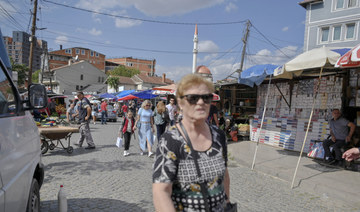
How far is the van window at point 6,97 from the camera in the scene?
88.0 inches

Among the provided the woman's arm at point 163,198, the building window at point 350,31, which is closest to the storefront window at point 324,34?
the building window at point 350,31

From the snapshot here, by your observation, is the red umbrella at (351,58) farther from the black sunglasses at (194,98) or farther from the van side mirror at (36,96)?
the van side mirror at (36,96)

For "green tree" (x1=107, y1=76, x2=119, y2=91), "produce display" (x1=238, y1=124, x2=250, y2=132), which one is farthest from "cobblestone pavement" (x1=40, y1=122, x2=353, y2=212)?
"green tree" (x1=107, y1=76, x2=119, y2=91)

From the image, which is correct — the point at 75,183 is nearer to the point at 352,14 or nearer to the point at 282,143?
the point at 282,143

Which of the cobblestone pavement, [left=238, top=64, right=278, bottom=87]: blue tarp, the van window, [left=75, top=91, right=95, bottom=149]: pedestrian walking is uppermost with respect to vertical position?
[left=238, top=64, right=278, bottom=87]: blue tarp

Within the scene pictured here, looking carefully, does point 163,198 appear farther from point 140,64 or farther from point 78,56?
point 140,64

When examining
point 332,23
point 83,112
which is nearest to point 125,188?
point 83,112

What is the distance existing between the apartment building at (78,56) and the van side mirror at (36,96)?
83823 mm

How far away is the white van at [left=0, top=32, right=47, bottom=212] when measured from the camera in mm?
1859

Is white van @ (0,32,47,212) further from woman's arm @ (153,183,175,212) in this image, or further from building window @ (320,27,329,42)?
building window @ (320,27,329,42)

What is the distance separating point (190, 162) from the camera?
5.45 ft

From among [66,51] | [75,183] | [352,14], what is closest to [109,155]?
[75,183]

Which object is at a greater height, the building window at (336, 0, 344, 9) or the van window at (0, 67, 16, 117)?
the building window at (336, 0, 344, 9)

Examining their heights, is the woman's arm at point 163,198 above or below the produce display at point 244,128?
above
